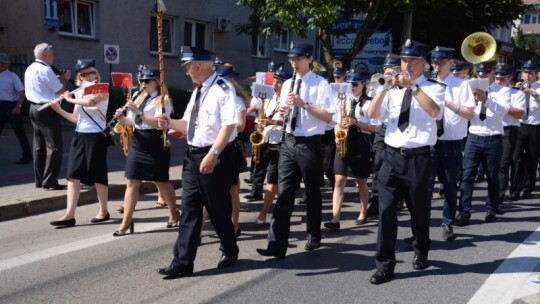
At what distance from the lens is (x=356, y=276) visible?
5.23 metres

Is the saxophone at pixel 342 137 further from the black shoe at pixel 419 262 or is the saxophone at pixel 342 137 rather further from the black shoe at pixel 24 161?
the black shoe at pixel 24 161

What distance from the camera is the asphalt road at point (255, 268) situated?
4703mm

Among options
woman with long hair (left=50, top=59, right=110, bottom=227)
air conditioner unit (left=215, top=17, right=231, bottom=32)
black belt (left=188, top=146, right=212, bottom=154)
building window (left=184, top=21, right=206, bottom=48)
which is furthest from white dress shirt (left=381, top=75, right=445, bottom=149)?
air conditioner unit (left=215, top=17, right=231, bottom=32)

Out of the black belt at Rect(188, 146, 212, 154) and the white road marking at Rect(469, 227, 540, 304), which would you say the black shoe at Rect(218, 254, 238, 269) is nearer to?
the black belt at Rect(188, 146, 212, 154)

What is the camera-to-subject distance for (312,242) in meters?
6.04

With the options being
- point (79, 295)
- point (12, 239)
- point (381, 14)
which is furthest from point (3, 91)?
point (381, 14)

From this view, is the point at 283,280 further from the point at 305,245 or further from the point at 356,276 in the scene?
the point at 305,245

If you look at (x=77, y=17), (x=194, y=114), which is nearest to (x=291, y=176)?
(x=194, y=114)

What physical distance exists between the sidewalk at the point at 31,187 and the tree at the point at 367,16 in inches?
225

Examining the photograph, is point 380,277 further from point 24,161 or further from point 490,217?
point 24,161

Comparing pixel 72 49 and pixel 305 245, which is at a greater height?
pixel 72 49

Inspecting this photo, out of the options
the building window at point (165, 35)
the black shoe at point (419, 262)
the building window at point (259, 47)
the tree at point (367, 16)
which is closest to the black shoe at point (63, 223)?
the black shoe at point (419, 262)

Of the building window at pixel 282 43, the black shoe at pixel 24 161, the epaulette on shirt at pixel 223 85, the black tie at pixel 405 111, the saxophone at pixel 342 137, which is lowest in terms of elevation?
the black shoe at pixel 24 161

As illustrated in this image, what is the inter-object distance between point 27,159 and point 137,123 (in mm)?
5251
